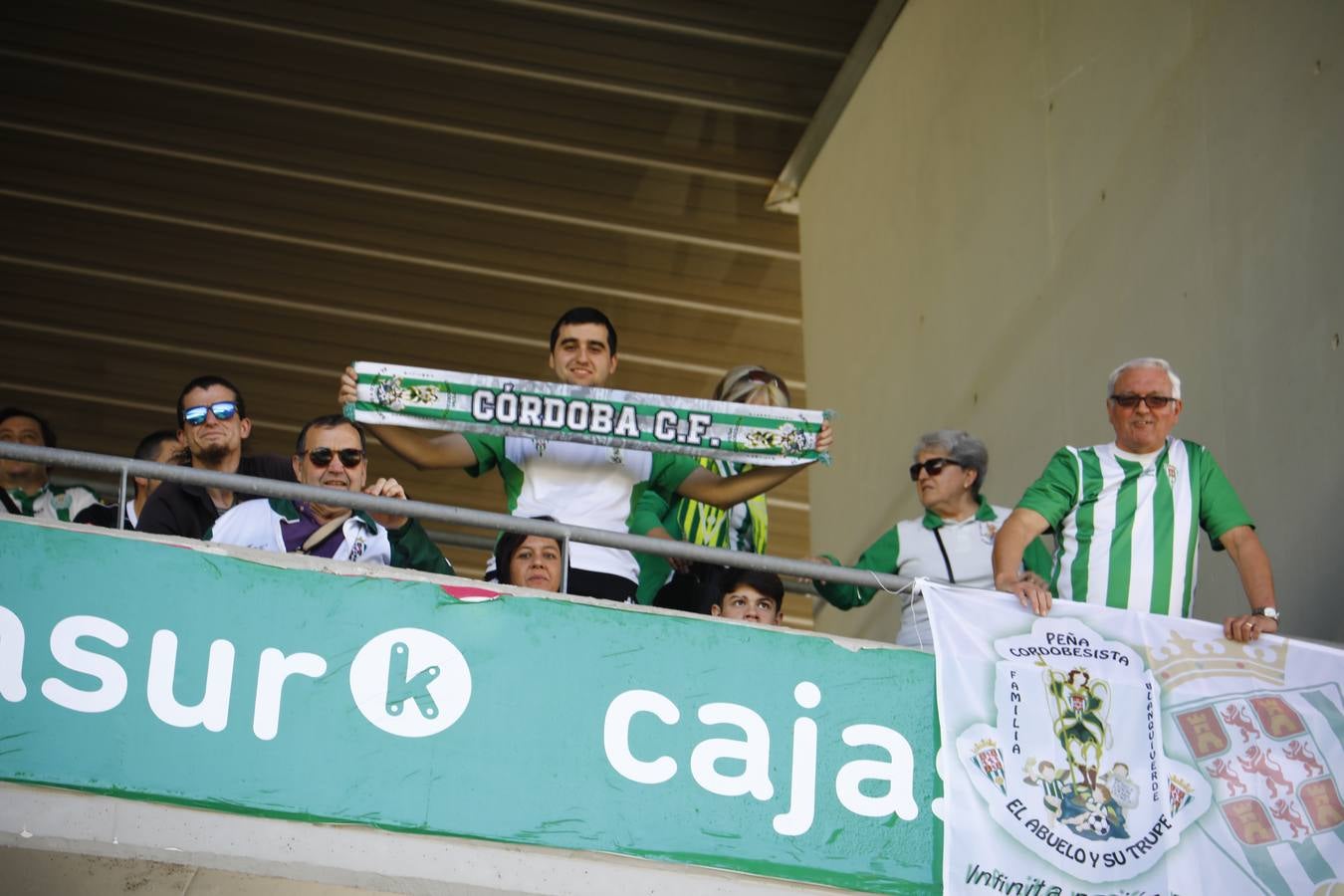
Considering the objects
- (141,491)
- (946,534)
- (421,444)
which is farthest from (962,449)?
(141,491)

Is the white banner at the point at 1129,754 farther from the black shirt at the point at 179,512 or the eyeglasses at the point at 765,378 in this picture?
the black shirt at the point at 179,512

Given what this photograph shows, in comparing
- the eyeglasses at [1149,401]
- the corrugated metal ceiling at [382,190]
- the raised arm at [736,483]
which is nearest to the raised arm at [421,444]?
the raised arm at [736,483]

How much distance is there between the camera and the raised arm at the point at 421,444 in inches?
238

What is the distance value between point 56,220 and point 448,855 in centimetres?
956

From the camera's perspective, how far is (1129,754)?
227 inches

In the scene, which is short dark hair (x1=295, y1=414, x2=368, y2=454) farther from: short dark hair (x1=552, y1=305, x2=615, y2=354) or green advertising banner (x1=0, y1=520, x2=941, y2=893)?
short dark hair (x1=552, y1=305, x2=615, y2=354)

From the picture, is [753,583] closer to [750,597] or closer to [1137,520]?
[750,597]

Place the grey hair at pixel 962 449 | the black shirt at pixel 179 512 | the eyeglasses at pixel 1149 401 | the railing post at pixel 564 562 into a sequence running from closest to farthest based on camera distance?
1. the railing post at pixel 564 562
2. the black shirt at pixel 179 512
3. the eyeglasses at pixel 1149 401
4. the grey hair at pixel 962 449

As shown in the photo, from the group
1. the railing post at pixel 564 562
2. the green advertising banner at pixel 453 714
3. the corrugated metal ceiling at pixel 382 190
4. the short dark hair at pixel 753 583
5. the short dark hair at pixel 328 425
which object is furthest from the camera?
the corrugated metal ceiling at pixel 382 190

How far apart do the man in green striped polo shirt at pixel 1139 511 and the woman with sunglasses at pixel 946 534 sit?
42 cm

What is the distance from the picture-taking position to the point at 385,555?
5945 millimetres

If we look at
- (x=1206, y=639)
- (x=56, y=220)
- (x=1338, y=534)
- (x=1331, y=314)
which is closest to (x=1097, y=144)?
(x=1331, y=314)

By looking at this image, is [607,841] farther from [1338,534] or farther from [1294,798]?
[1338,534]

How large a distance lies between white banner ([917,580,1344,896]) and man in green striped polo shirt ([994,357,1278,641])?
0.53ft
